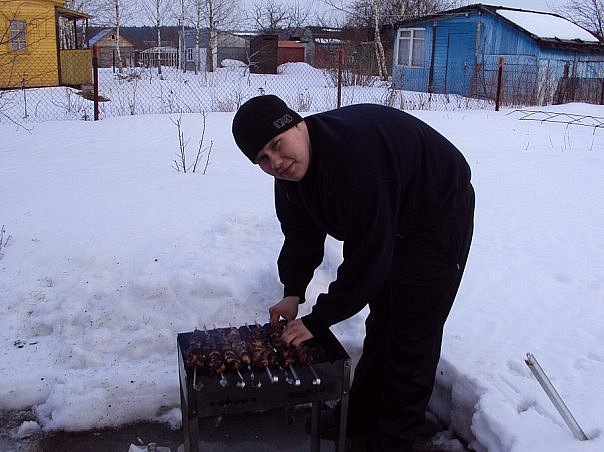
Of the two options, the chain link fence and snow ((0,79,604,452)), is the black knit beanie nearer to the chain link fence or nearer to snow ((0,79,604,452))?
snow ((0,79,604,452))

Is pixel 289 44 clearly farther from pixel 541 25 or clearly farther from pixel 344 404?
pixel 344 404

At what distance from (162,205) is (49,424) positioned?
2.93 metres

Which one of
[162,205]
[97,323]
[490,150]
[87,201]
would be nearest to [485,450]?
[97,323]

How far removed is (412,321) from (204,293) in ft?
6.04

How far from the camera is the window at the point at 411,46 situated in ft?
80.5

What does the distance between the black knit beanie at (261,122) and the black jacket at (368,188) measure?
12cm

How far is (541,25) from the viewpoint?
22594 millimetres

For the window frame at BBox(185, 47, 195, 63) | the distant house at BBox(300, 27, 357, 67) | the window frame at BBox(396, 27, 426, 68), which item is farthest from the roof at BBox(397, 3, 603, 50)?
the window frame at BBox(185, 47, 195, 63)

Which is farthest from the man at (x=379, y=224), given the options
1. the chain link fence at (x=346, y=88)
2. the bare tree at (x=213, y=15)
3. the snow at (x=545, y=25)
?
Result: the bare tree at (x=213, y=15)

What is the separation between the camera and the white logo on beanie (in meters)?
1.97

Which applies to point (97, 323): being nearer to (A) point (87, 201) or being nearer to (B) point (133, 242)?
(B) point (133, 242)

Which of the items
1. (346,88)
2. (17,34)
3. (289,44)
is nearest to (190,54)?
(289,44)

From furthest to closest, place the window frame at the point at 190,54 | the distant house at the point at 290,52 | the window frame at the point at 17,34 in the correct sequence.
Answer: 1. the window frame at the point at 190,54
2. the distant house at the point at 290,52
3. the window frame at the point at 17,34

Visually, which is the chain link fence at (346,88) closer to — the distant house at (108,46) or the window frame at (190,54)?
the window frame at (190,54)
